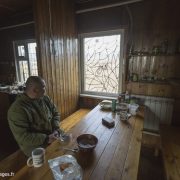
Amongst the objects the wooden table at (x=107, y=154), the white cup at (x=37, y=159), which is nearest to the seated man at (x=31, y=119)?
the wooden table at (x=107, y=154)

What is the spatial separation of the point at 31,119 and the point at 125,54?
204 cm

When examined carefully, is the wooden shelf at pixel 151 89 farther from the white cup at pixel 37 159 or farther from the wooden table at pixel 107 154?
the white cup at pixel 37 159

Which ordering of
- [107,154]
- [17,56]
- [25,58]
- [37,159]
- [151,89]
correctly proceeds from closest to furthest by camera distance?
1. [37,159]
2. [107,154]
3. [151,89]
4. [25,58]
5. [17,56]

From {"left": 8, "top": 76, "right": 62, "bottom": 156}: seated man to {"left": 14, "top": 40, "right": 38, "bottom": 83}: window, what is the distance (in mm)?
2410

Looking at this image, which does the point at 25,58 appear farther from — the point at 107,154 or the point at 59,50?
the point at 107,154

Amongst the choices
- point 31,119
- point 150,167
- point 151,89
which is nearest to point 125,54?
point 151,89

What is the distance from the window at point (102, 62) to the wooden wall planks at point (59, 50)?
25 cm

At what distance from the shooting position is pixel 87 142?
114cm

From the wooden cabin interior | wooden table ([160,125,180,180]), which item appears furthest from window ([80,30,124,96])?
wooden table ([160,125,180,180])

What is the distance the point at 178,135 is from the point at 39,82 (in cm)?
205

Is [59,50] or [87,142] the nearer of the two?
[87,142]

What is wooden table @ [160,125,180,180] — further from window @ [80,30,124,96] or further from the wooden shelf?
window @ [80,30,124,96]

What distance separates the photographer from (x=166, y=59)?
237cm

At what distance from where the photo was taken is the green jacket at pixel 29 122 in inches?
48.8
